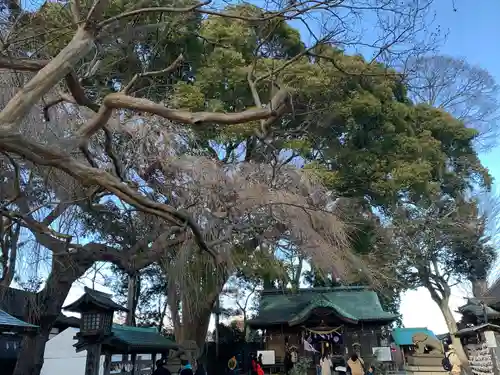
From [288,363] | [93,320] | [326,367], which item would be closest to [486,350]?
[326,367]

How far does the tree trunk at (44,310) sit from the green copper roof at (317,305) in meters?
8.93

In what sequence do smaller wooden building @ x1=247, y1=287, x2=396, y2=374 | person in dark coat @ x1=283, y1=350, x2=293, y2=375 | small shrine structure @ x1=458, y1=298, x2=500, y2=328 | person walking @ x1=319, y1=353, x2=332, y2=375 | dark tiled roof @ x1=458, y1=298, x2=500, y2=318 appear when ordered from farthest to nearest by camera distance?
smaller wooden building @ x1=247, y1=287, x2=396, y2=374
person in dark coat @ x1=283, y1=350, x2=293, y2=375
person walking @ x1=319, y1=353, x2=332, y2=375
dark tiled roof @ x1=458, y1=298, x2=500, y2=318
small shrine structure @ x1=458, y1=298, x2=500, y2=328

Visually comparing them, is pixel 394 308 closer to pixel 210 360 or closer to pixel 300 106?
pixel 210 360

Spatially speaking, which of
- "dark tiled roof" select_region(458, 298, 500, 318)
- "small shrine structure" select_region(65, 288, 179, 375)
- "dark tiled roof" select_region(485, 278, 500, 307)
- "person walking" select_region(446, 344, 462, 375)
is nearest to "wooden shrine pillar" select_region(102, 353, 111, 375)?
"small shrine structure" select_region(65, 288, 179, 375)

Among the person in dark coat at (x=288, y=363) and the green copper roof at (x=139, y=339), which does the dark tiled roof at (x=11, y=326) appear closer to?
the green copper roof at (x=139, y=339)

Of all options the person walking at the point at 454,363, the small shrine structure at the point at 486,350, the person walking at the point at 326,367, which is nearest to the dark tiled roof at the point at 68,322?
the person walking at the point at 326,367

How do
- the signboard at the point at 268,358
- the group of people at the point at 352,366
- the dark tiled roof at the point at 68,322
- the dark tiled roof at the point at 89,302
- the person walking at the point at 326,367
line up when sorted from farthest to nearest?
1. the signboard at the point at 268,358
2. the person walking at the point at 326,367
3. the dark tiled roof at the point at 68,322
4. the group of people at the point at 352,366
5. the dark tiled roof at the point at 89,302

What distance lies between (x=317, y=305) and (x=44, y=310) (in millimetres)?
9608

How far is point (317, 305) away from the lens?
15523 millimetres

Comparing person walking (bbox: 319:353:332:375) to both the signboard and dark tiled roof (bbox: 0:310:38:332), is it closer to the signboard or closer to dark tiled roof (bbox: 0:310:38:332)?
the signboard

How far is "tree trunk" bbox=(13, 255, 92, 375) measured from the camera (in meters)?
8.45

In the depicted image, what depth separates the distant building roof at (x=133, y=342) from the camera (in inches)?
384

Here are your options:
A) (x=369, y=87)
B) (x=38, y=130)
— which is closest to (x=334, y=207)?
(x=369, y=87)

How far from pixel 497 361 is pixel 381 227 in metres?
6.72
